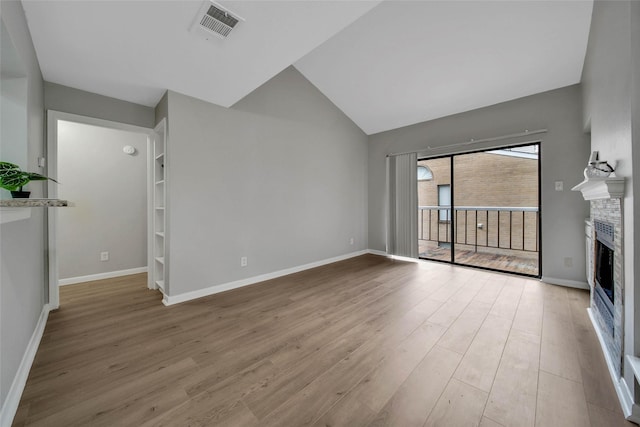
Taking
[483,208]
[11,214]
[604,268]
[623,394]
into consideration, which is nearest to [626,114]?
[604,268]

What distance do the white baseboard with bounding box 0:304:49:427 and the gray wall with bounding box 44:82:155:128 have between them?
2127mm

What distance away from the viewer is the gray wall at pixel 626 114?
1.26 metres

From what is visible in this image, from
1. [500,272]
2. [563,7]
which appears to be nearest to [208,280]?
[500,272]

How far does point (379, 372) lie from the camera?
5.06 ft

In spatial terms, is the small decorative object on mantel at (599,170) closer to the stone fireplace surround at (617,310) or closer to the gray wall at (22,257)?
the stone fireplace surround at (617,310)

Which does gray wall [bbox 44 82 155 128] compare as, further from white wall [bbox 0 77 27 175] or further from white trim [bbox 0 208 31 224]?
white trim [bbox 0 208 31 224]

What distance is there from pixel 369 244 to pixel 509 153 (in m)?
3.08

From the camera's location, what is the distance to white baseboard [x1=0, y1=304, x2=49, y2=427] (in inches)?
45.8

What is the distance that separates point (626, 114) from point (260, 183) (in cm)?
328

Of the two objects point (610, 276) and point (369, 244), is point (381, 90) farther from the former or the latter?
point (610, 276)

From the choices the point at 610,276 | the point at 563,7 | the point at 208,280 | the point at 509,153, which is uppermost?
the point at 563,7

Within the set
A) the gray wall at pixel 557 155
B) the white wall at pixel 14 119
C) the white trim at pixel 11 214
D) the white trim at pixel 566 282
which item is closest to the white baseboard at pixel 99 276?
the white wall at pixel 14 119

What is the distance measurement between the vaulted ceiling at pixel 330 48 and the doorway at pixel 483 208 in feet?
4.10

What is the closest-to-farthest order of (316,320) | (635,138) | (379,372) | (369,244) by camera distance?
(635,138) → (379,372) → (316,320) → (369,244)
